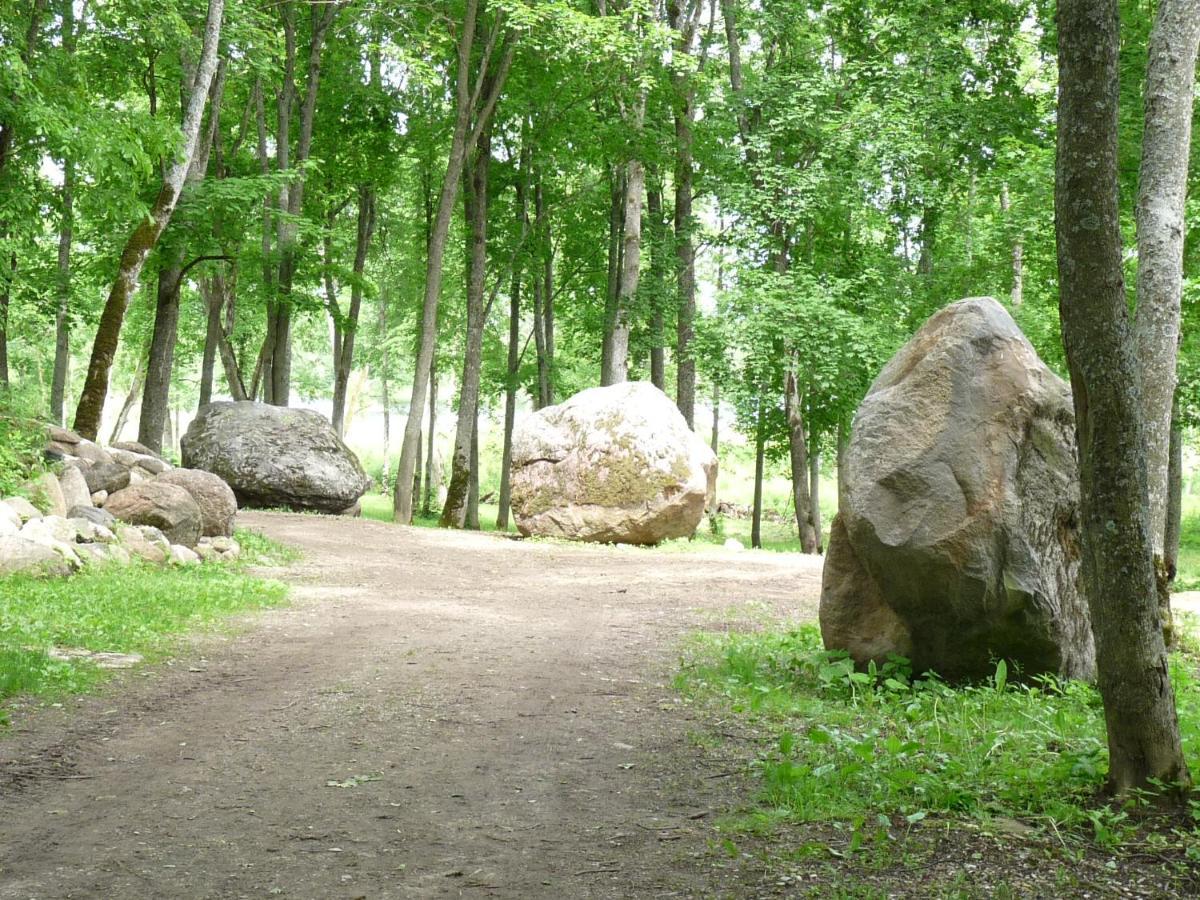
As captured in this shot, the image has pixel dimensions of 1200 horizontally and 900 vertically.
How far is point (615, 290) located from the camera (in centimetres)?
2705

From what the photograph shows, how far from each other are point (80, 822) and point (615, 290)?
76.8ft

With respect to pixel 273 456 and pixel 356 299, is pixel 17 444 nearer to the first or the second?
pixel 273 456

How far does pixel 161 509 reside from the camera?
12.8 metres

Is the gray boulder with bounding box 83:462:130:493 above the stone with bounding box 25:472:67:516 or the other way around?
above

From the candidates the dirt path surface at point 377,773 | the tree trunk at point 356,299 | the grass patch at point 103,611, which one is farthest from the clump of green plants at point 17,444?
the tree trunk at point 356,299

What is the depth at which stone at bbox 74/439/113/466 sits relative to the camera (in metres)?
13.7

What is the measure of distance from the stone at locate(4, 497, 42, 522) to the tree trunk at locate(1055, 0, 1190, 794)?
1021cm

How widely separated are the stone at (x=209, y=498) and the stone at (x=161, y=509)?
0.54 m

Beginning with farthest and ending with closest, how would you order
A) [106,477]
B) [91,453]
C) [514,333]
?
[514,333] < [91,453] < [106,477]

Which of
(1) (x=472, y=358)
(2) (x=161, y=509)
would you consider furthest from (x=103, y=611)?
(1) (x=472, y=358)

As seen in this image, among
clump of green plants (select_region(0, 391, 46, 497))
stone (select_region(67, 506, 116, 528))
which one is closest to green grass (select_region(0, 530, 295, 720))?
stone (select_region(67, 506, 116, 528))

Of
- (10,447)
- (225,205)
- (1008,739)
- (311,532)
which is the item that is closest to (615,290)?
(225,205)

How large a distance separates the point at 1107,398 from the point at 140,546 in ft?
33.7

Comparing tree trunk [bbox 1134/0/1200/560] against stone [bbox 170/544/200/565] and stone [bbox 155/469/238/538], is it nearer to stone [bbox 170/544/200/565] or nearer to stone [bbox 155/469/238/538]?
stone [bbox 170/544/200/565]
